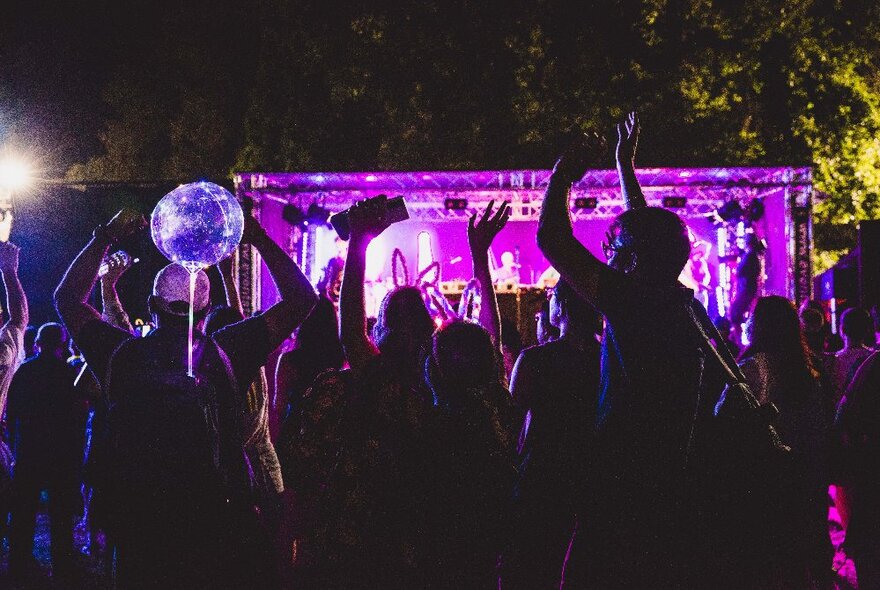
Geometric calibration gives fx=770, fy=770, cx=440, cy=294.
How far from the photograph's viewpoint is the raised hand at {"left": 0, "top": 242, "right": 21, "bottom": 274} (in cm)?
378

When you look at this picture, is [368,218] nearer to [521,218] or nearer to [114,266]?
[114,266]

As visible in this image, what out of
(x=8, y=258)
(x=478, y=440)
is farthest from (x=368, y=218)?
(x=8, y=258)

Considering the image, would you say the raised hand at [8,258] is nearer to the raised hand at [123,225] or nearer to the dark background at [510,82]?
the raised hand at [123,225]

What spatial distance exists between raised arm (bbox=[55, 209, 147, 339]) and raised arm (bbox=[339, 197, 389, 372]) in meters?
0.84

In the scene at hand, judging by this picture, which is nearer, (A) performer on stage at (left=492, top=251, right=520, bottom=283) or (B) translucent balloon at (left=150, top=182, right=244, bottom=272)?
(B) translucent balloon at (left=150, top=182, right=244, bottom=272)

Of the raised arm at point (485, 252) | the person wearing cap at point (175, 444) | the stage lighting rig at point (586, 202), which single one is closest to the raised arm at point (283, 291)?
the person wearing cap at point (175, 444)

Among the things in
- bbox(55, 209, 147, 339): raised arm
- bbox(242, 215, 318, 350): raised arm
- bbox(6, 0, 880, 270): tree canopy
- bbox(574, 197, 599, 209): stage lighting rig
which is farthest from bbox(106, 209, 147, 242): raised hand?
bbox(6, 0, 880, 270): tree canopy

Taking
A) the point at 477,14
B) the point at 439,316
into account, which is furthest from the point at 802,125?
the point at 439,316

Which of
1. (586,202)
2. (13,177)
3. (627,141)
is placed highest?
(13,177)

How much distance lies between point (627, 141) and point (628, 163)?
9 centimetres

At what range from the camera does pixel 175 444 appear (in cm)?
249

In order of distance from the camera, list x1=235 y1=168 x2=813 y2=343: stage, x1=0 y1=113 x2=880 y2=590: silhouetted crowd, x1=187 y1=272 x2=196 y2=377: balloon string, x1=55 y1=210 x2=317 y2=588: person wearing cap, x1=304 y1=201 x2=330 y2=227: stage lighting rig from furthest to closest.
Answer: x1=304 y1=201 x2=330 y2=227: stage lighting rig
x1=235 y1=168 x2=813 y2=343: stage
x1=187 y1=272 x2=196 y2=377: balloon string
x1=55 y1=210 x2=317 y2=588: person wearing cap
x1=0 y1=113 x2=880 y2=590: silhouetted crowd

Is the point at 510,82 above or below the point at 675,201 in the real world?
above

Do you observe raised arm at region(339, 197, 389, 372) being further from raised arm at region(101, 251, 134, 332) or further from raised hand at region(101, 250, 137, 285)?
raised hand at region(101, 250, 137, 285)
